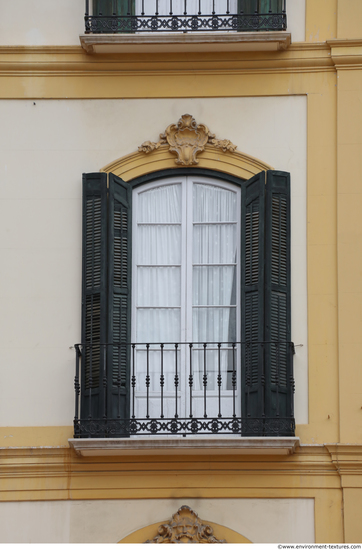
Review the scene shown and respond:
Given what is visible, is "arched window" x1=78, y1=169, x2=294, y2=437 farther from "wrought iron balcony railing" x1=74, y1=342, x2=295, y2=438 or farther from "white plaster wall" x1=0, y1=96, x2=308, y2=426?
"white plaster wall" x1=0, y1=96, x2=308, y2=426

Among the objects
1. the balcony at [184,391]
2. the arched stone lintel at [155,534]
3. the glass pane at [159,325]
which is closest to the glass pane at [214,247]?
the glass pane at [159,325]

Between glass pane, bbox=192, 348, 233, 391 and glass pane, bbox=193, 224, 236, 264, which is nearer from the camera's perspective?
glass pane, bbox=192, 348, 233, 391

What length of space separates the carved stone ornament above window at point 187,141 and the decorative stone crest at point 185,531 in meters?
3.59

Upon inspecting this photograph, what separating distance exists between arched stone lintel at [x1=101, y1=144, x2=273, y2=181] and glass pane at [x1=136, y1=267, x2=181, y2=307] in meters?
1.03

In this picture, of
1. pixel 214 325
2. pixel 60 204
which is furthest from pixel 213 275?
pixel 60 204

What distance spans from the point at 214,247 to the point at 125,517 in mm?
2899

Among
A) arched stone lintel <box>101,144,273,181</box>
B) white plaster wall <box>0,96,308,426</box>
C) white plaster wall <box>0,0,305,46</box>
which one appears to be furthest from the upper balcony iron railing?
arched stone lintel <box>101,144,273,181</box>

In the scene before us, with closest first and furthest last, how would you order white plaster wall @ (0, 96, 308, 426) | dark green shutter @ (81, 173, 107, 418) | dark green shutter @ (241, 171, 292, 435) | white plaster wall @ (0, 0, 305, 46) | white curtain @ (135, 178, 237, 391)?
dark green shutter @ (241, 171, 292, 435), dark green shutter @ (81, 173, 107, 418), white plaster wall @ (0, 96, 308, 426), white curtain @ (135, 178, 237, 391), white plaster wall @ (0, 0, 305, 46)

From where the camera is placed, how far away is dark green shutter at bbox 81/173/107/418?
1094cm

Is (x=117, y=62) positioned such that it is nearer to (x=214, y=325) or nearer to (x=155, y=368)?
(x=214, y=325)

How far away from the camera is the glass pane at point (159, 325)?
11.4 meters

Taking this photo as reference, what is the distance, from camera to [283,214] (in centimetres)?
1129

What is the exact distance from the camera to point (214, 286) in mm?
11492

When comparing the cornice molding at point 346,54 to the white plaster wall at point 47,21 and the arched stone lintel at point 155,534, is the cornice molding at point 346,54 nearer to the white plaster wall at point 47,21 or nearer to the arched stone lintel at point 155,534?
the white plaster wall at point 47,21
